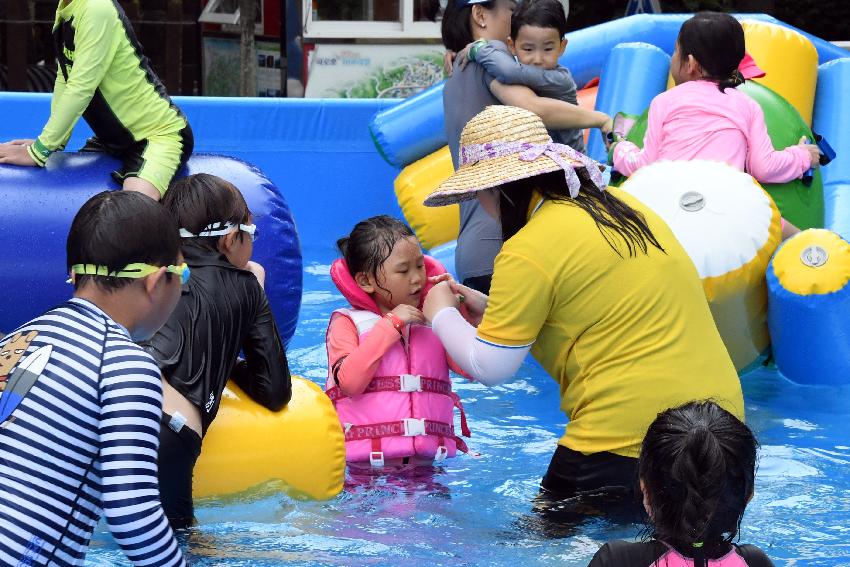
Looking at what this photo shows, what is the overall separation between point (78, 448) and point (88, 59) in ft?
8.37

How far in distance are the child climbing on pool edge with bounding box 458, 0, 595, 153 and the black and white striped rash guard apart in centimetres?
265

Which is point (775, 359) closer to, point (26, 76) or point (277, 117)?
point (277, 117)

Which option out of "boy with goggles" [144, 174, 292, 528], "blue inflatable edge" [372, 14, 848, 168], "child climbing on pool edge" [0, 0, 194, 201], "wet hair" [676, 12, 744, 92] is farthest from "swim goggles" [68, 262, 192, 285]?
"blue inflatable edge" [372, 14, 848, 168]

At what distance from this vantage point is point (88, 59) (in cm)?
436

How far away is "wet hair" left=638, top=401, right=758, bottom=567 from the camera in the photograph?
1953 millimetres

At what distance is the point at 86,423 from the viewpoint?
2.11m

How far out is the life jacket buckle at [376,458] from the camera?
3.64 m

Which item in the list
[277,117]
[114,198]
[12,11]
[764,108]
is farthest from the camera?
[12,11]

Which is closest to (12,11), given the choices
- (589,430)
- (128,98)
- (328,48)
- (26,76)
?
(26,76)

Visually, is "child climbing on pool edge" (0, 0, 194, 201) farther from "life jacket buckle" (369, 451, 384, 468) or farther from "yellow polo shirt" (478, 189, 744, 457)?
"yellow polo shirt" (478, 189, 744, 457)

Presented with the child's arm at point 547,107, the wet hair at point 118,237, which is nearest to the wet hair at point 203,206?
the wet hair at point 118,237

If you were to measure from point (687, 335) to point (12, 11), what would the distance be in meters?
10.6

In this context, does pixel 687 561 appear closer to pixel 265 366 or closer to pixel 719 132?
pixel 265 366

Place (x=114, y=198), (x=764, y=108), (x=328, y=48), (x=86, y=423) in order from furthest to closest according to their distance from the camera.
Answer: (x=328, y=48) < (x=764, y=108) < (x=114, y=198) < (x=86, y=423)
